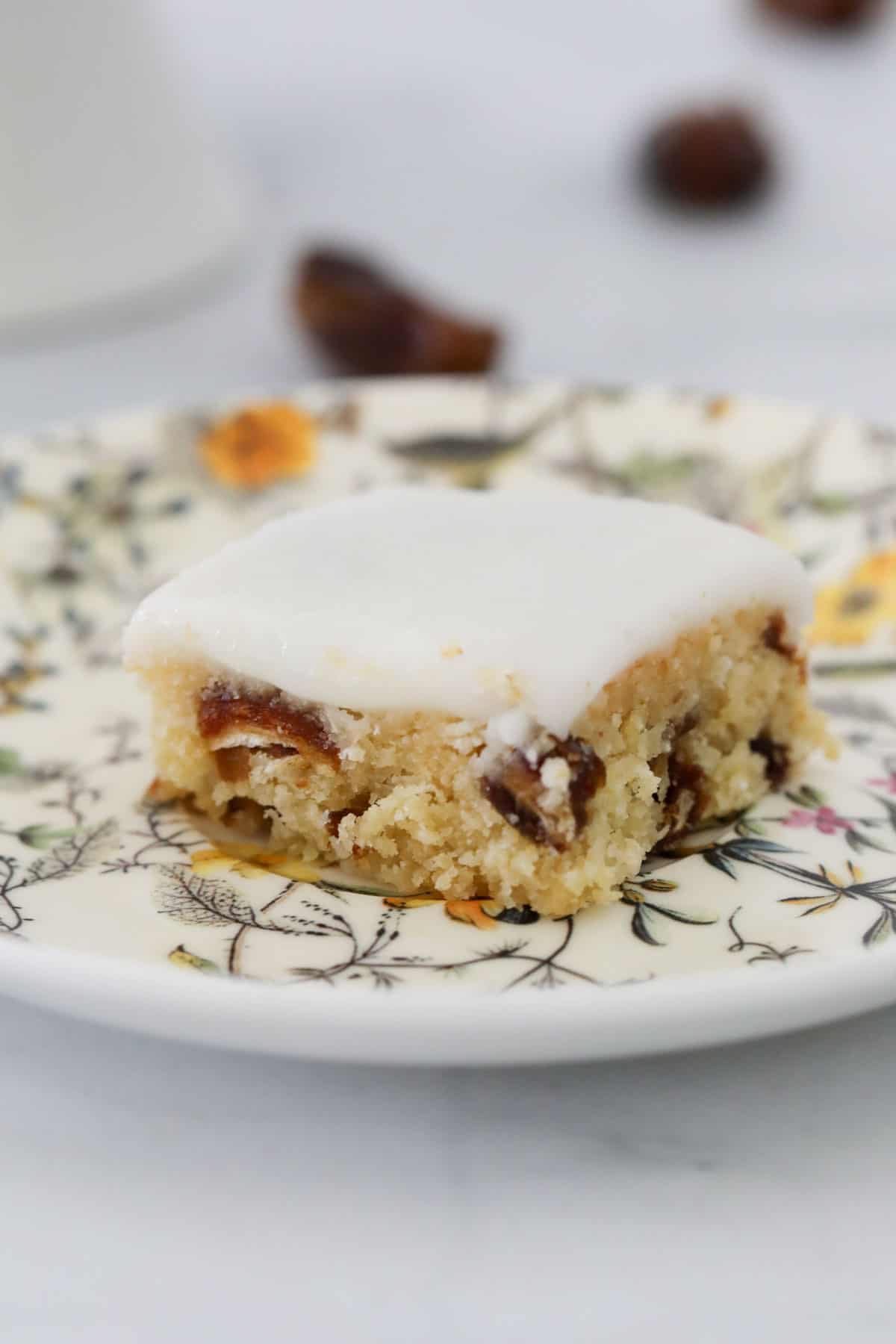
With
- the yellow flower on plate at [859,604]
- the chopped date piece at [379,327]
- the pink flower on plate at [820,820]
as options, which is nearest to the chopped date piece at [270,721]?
the pink flower on plate at [820,820]

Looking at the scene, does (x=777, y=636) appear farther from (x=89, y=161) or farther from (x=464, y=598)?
(x=89, y=161)

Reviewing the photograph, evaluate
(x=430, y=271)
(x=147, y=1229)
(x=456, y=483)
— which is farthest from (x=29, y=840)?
(x=430, y=271)

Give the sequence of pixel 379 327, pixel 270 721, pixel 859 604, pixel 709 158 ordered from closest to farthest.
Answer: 1. pixel 270 721
2. pixel 859 604
3. pixel 379 327
4. pixel 709 158

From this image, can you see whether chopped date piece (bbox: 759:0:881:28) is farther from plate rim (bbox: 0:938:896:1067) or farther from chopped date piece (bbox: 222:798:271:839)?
plate rim (bbox: 0:938:896:1067)

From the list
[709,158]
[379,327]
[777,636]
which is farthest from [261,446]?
[709,158]

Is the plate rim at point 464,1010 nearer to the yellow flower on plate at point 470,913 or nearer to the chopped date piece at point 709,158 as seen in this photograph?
the yellow flower on plate at point 470,913
